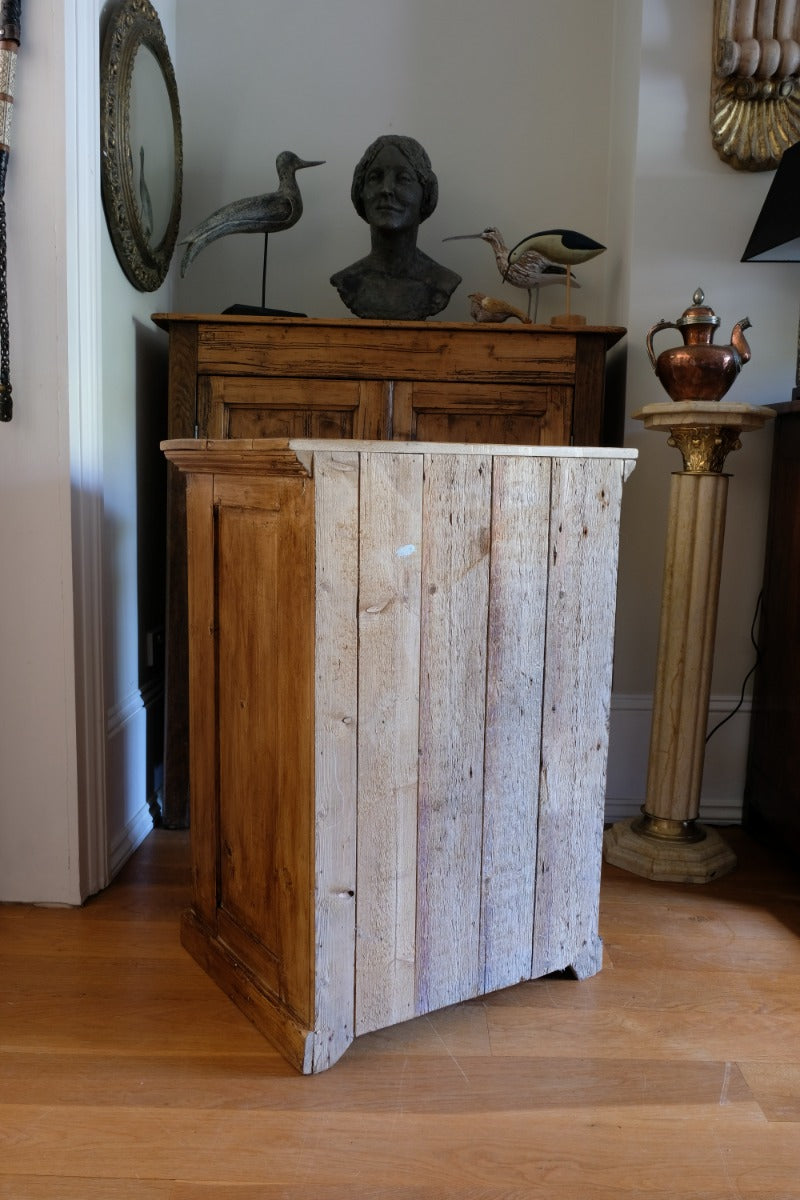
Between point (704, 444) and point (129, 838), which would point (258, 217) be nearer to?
point (704, 444)

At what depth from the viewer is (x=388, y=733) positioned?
1.33 meters

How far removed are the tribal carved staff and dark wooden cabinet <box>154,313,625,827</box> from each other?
1.69 feet

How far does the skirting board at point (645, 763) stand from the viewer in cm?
240

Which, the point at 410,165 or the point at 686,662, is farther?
the point at 410,165

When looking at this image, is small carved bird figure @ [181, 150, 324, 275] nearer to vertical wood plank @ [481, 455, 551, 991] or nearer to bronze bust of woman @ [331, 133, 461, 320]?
bronze bust of woman @ [331, 133, 461, 320]

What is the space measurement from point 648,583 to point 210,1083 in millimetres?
1618

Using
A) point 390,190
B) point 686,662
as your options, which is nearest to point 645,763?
point 686,662

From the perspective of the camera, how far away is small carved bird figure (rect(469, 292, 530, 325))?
2.30 metres

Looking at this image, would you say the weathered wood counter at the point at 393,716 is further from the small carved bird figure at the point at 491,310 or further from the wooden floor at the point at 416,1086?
the small carved bird figure at the point at 491,310

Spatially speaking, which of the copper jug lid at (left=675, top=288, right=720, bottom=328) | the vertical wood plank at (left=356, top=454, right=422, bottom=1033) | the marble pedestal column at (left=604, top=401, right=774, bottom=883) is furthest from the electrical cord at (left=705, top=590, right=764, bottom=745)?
the vertical wood plank at (left=356, top=454, right=422, bottom=1033)

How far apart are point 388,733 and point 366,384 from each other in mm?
1111

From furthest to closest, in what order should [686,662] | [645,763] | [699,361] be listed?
[645,763], [686,662], [699,361]

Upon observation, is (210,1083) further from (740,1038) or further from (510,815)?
(740,1038)

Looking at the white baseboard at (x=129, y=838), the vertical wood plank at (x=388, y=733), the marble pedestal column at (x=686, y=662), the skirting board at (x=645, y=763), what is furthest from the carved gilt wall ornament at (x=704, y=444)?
the white baseboard at (x=129, y=838)
